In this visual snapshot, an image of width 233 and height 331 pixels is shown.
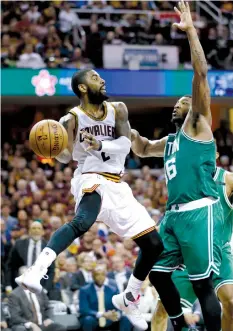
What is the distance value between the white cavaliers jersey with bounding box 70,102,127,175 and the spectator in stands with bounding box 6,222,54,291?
5.04m

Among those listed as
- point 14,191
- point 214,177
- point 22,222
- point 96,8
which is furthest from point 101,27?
point 214,177

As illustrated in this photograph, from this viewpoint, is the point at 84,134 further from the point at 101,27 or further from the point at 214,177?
the point at 101,27

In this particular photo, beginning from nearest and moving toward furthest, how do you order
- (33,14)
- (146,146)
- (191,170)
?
1. (191,170)
2. (146,146)
3. (33,14)

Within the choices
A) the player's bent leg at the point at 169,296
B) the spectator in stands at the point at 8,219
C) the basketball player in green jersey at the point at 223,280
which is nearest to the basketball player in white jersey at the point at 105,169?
the player's bent leg at the point at 169,296

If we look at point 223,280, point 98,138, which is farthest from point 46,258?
point 223,280

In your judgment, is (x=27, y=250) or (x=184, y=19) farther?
(x=27, y=250)

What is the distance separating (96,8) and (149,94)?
2.96m

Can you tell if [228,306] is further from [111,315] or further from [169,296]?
[111,315]

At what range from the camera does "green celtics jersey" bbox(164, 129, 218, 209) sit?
7422mm

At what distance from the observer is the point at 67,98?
20.5 m

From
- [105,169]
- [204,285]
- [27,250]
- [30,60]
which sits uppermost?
[105,169]

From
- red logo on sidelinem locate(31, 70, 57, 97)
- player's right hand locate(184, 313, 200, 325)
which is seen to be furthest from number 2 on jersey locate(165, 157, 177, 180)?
red logo on sidelinem locate(31, 70, 57, 97)

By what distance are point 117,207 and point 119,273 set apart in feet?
17.7

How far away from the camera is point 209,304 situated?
7199 millimetres
